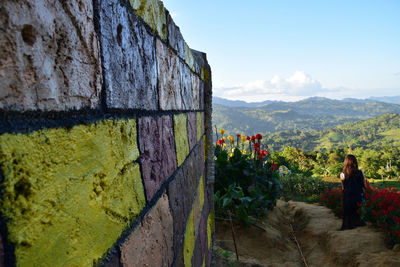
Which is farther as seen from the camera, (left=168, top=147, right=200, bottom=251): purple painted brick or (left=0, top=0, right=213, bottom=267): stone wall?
(left=168, top=147, right=200, bottom=251): purple painted brick

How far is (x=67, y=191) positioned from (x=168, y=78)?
25.2 inches

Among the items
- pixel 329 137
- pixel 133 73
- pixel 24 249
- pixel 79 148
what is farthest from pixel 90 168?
pixel 329 137

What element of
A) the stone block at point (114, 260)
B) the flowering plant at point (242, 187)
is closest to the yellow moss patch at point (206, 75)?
the stone block at point (114, 260)

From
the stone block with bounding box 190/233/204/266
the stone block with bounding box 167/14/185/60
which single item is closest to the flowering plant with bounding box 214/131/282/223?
the stone block with bounding box 190/233/204/266

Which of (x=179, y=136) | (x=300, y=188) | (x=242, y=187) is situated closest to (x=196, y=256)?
(x=179, y=136)

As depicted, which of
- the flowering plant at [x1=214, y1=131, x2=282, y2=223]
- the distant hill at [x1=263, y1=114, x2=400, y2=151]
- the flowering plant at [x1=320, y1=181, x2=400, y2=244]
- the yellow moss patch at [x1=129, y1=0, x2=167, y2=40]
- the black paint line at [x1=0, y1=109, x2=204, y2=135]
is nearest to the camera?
the black paint line at [x1=0, y1=109, x2=204, y2=135]

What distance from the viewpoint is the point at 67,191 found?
0.37 metres

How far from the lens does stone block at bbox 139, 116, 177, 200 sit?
68 centimetres

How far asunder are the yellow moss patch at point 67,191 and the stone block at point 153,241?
6cm

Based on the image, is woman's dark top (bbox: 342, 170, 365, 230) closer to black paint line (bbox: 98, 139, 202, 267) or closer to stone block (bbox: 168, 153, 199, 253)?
stone block (bbox: 168, 153, 199, 253)

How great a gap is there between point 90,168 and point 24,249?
0.16 meters

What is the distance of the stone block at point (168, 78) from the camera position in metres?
0.84

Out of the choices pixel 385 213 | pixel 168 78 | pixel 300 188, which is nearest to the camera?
pixel 168 78

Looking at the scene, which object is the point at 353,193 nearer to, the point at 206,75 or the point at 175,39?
the point at 206,75
